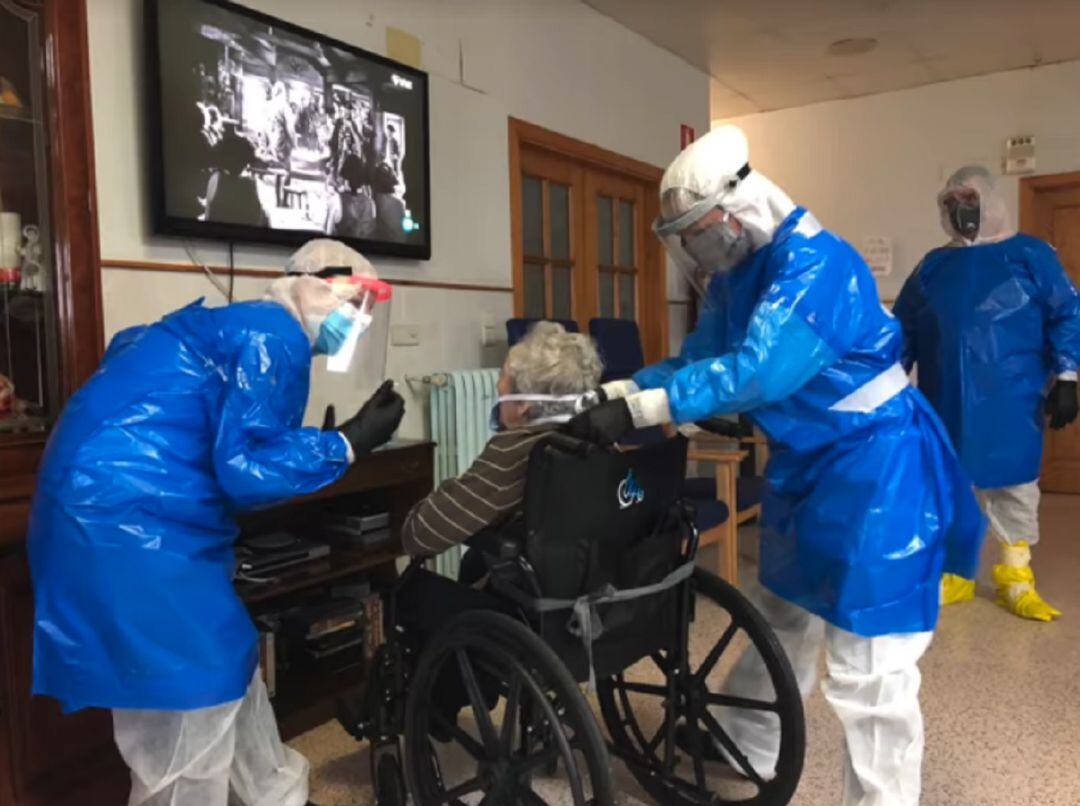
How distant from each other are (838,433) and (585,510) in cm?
49

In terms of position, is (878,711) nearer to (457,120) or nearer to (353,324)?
(353,324)

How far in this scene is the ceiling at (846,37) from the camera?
3.74 m

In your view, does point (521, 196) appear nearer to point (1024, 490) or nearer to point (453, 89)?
point (453, 89)

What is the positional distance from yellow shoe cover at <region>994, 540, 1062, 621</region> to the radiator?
6.20 feet

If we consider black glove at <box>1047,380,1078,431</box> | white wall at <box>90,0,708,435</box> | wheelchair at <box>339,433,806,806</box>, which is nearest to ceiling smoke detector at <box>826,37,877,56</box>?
white wall at <box>90,0,708,435</box>

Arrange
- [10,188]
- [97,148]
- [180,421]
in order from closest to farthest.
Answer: [180,421] → [10,188] → [97,148]

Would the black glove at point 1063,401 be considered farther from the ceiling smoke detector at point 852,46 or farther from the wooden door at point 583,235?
the ceiling smoke detector at point 852,46

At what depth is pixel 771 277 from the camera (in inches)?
59.0

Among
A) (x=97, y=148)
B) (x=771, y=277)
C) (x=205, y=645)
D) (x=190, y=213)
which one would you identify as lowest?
(x=205, y=645)

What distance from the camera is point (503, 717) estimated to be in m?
1.48

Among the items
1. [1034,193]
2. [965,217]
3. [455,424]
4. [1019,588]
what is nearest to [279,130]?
[455,424]

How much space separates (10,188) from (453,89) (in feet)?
5.27

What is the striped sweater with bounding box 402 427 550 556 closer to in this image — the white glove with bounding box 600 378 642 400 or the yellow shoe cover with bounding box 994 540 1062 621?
the white glove with bounding box 600 378 642 400

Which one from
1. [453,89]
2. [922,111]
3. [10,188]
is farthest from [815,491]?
[922,111]
